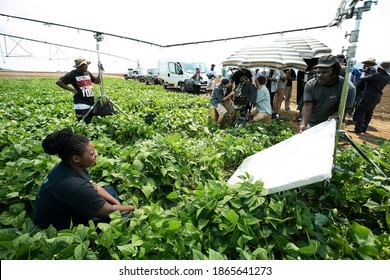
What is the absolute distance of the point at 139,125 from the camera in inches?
194

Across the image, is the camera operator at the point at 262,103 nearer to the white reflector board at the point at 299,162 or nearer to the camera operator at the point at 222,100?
the camera operator at the point at 222,100

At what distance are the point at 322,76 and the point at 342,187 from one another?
150 centimetres

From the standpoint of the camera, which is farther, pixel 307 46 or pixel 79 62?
pixel 307 46

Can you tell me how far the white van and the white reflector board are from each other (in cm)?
1421

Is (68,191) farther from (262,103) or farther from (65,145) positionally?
(262,103)

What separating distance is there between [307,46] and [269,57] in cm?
125

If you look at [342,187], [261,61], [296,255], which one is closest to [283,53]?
[261,61]

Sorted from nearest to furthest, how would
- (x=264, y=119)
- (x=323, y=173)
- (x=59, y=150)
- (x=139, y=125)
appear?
(x=323, y=173)
(x=59, y=150)
(x=139, y=125)
(x=264, y=119)

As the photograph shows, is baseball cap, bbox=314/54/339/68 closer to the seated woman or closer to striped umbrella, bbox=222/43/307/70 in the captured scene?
the seated woman

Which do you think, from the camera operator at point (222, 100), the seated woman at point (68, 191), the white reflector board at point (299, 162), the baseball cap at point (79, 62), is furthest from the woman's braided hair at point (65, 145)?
the camera operator at point (222, 100)

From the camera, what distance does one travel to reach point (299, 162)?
2.17m

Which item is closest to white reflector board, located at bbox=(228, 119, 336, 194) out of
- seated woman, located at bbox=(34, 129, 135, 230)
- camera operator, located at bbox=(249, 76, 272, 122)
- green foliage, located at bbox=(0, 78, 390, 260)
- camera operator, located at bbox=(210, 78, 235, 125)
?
green foliage, located at bbox=(0, 78, 390, 260)

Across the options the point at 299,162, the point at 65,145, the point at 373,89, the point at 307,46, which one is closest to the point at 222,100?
the point at 307,46

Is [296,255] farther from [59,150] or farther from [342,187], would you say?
[59,150]
